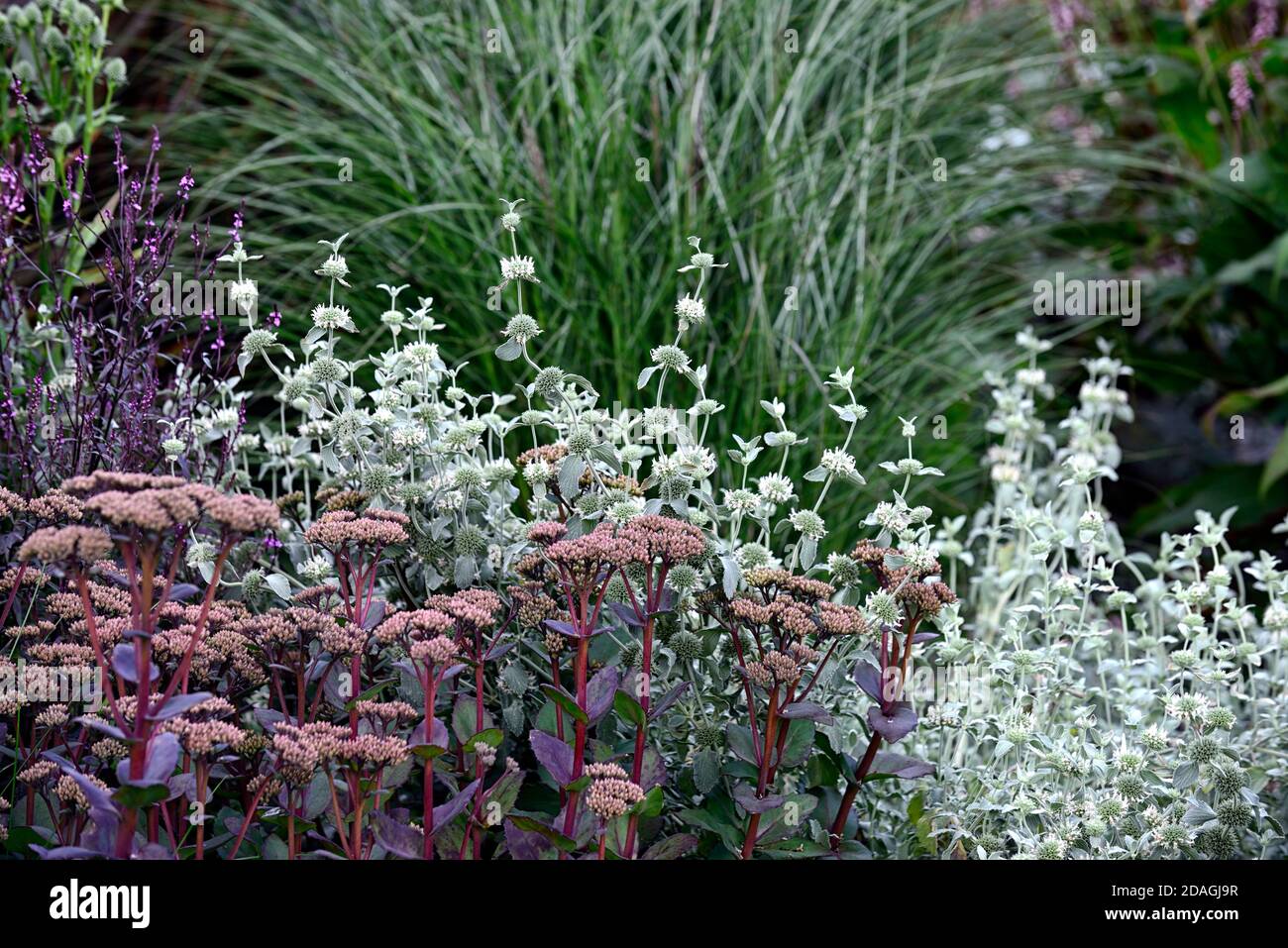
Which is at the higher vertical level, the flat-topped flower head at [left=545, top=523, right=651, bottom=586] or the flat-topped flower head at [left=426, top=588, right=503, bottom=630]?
the flat-topped flower head at [left=545, top=523, right=651, bottom=586]

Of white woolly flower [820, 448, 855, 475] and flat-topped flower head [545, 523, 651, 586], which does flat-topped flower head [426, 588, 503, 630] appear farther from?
white woolly flower [820, 448, 855, 475]

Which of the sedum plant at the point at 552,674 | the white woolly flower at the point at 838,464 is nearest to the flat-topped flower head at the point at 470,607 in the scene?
the sedum plant at the point at 552,674

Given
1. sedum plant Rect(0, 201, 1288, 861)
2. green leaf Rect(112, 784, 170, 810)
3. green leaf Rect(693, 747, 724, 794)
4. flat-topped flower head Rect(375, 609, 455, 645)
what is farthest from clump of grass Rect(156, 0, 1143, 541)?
green leaf Rect(112, 784, 170, 810)

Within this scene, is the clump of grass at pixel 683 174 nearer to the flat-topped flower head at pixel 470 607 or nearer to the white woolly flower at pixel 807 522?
the white woolly flower at pixel 807 522

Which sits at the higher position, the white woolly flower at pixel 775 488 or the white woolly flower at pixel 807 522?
the white woolly flower at pixel 775 488

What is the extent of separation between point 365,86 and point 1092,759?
2.74 meters

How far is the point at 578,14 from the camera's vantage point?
312 centimetres

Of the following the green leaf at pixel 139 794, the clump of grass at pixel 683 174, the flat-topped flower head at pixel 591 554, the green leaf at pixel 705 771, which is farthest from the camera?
the clump of grass at pixel 683 174

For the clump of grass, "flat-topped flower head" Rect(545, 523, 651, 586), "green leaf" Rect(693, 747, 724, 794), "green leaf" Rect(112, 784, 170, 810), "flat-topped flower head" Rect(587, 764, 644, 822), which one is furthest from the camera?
the clump of grass

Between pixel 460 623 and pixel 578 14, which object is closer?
pixel 460 623

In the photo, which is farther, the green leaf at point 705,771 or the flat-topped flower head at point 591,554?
the green leaf at point 705,771
